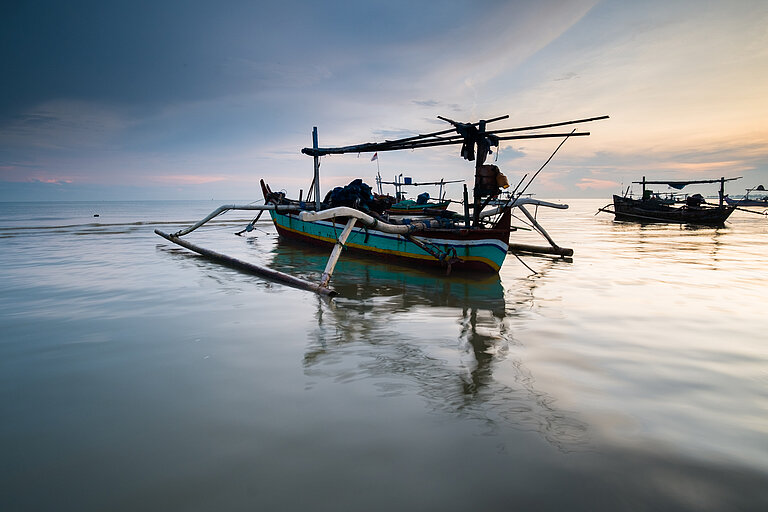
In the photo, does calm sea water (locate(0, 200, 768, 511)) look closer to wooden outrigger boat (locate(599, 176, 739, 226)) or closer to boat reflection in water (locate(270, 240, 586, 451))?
boat reflection in water (locate(270, 240, 586, 451))

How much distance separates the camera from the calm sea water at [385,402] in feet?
9.66

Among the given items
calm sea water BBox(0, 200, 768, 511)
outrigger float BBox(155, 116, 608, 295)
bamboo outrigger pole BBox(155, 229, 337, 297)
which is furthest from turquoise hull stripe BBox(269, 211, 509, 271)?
calm sea water BBox(0, 200, 768, 511)

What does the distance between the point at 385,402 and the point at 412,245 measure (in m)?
9.32

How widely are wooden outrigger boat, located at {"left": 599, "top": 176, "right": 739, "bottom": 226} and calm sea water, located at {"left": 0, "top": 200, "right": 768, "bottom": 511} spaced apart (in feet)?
98.5

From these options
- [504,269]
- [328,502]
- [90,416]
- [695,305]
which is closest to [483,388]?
[328,502]

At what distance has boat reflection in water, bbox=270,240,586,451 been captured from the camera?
13.5 feet

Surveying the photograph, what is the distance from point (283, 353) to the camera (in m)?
5.88

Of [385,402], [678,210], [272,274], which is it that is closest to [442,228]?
[272,274]

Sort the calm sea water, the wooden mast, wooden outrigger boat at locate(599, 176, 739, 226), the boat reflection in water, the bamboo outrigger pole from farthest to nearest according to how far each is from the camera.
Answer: wooden outrigger boat at locate(599, 176, 739, 226) → the wooden mast → the bamboo outrigger pole → the boat reflection in water → the calm sea water

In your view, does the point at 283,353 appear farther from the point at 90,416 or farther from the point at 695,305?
the point at 695,305

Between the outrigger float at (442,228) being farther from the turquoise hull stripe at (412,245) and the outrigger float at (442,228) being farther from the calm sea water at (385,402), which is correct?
the calm sea water at (385,402)

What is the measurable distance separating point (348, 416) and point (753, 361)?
5881mm

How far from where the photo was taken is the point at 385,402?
4.32 meters

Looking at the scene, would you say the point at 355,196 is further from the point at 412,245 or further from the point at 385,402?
the point at 385,402
